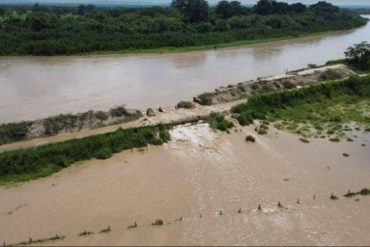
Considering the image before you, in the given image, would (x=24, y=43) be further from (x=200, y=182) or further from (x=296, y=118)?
(x=200, y=182)

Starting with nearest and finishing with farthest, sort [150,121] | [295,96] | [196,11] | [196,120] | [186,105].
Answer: [150,121]
[196,120]
[186,105]
[295,96]
[196,11]

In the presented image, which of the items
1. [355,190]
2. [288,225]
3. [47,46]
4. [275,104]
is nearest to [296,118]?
[275,104]

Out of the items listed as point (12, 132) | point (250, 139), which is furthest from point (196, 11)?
point (12, 132)

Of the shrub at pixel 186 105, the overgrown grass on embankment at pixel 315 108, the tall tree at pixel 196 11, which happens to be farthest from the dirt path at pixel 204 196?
the tall tree at pixel 196 11

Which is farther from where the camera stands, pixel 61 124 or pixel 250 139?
pixel 61 124

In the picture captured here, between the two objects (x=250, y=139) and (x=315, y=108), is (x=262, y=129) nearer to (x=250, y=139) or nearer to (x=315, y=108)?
(x=250, y=139)

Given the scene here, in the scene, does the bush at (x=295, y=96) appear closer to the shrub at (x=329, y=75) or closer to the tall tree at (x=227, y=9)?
the shrub at (x=329, y=75)

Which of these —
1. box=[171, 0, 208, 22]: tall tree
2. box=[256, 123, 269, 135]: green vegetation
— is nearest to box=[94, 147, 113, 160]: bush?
box=[256, 123, 269, 135]: green vegetation
